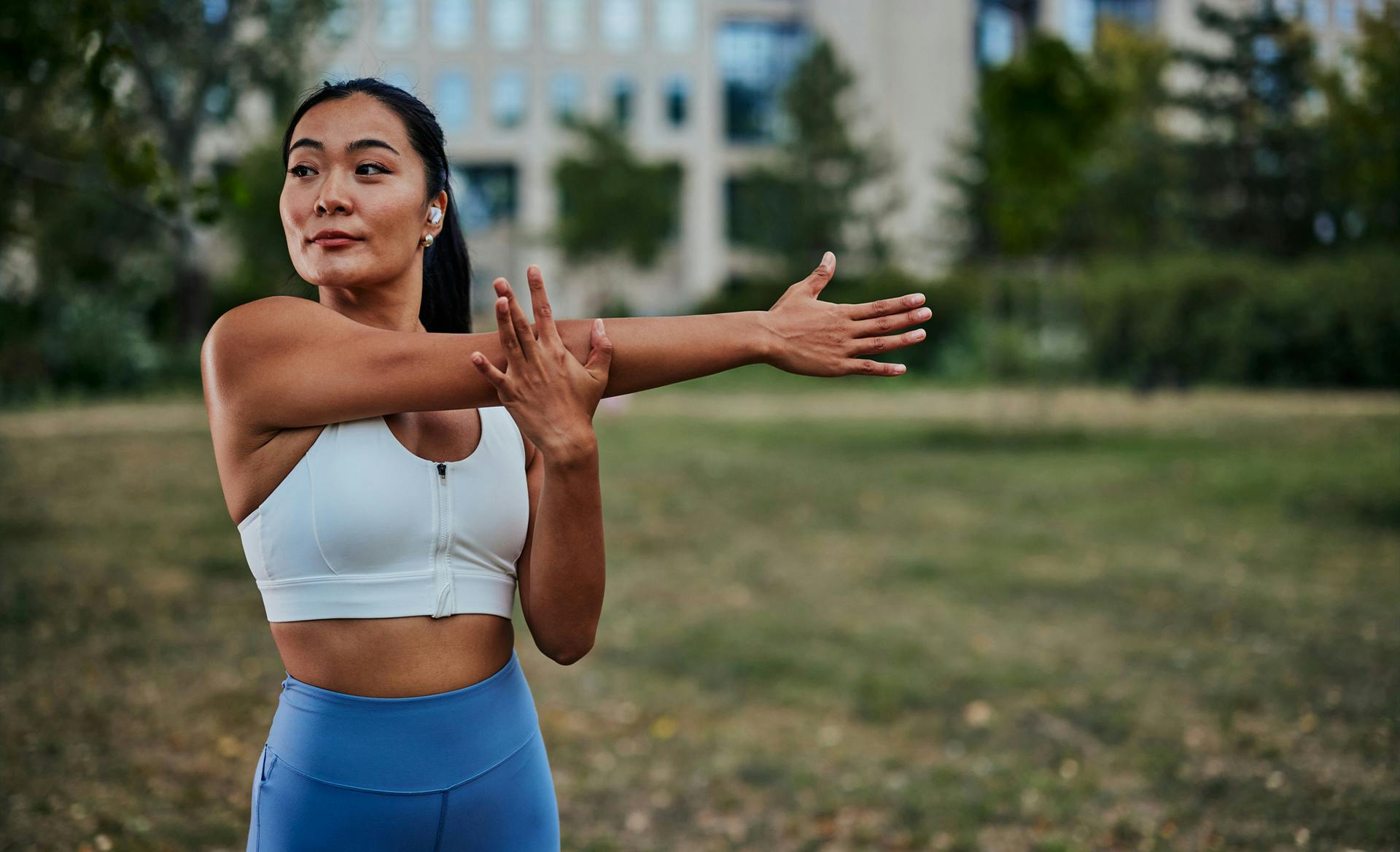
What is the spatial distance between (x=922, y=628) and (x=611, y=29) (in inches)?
1869

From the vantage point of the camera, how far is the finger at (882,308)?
1.94 metres

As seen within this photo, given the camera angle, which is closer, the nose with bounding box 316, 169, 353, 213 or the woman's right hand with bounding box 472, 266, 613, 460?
the woman's right hand with bounding box 472, 266, 613, 460

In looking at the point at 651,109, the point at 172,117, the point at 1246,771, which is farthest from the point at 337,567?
the point at 651,109

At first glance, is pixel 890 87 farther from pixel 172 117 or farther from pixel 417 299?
pixel 417 299

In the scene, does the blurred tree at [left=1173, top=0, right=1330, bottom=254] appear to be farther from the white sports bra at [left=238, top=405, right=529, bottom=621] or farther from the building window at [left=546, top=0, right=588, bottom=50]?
the white sports bra at [left=238, top=405, right=529, bottom=621]

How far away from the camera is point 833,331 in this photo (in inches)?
76.4

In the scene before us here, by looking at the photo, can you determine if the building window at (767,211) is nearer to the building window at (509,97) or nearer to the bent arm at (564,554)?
the building window at (509,97)

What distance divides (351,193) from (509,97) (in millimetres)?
52051

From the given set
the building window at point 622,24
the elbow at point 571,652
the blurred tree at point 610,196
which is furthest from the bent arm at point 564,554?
the building window at point 622,24

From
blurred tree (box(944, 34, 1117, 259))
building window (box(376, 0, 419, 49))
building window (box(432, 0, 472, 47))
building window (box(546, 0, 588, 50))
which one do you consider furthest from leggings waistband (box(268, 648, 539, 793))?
building window (box(432, 0, 472, 47))

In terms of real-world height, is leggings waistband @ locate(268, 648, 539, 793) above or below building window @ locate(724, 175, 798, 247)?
below

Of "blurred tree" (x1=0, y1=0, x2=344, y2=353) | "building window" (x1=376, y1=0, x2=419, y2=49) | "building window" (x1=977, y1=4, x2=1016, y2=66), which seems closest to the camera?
"blurred tree" (x1=0, y1=0, x2=344, y2=353)

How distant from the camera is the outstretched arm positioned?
6.25 feet

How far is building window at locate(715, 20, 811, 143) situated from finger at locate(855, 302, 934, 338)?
5169cm
